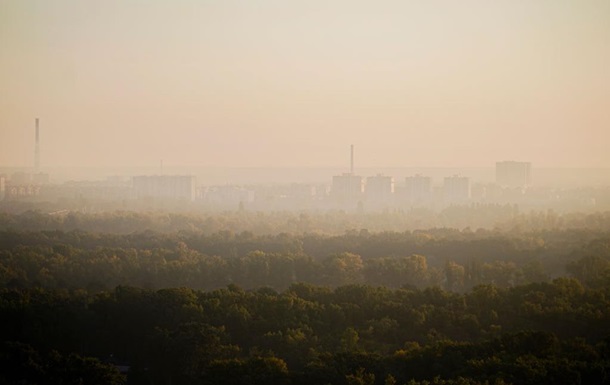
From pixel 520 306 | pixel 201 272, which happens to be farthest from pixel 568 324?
pixel 201 272

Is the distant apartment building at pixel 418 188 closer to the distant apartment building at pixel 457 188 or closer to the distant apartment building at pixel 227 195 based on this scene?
the distant apartment building at pixel 457 188

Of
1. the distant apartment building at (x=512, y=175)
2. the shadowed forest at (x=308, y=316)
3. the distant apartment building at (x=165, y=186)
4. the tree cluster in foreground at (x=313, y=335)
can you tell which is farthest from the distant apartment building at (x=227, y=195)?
the tree cluster in foreground at (x=313, y=335)

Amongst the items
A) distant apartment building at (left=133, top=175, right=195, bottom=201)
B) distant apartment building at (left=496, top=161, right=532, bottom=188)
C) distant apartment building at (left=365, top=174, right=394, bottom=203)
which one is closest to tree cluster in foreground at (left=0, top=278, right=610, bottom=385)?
→ distant apartment building at (left=365, top=174, right=394, bottom=203)

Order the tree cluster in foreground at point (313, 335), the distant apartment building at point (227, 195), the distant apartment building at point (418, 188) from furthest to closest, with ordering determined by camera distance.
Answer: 1. the distant apartment building at point (227, 195)
2. the distant apartment building at point (418, 188)
3. the tree cluster in foreground at point (313, 335)

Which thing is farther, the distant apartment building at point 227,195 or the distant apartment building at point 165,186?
the distant apartment building at point 227,195

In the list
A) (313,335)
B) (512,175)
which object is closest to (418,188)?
(512,175)

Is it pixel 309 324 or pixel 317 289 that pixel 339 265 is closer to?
pixel 317 289

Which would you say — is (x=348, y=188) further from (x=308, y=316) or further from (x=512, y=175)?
(x=308, y=316)
